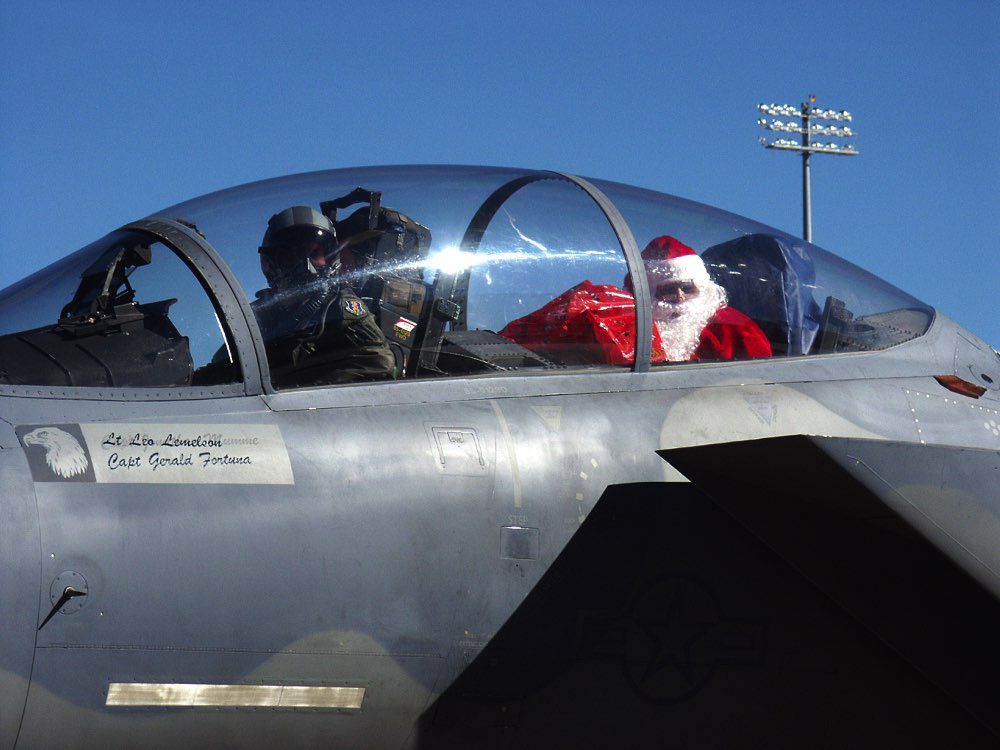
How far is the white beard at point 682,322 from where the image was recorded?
474cm

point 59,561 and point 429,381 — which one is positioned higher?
point 429,381

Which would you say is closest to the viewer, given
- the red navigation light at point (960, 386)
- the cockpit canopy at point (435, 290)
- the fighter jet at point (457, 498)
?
the fighter jet at point (457, 498)

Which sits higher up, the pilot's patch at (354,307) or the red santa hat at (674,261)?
the red santa hat at (674,261)

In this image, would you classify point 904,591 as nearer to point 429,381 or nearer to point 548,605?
point 548,605

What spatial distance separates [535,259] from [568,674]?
1.72m

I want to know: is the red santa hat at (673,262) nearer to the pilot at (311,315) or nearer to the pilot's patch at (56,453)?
the pilot at (311,315)

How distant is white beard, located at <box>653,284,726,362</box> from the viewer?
4738mm

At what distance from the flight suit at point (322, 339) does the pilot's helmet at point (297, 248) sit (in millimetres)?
87

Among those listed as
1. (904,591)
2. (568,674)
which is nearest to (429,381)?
(568,674)

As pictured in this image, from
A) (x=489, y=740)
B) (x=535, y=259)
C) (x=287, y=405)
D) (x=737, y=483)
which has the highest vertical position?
(x=535, y=259)

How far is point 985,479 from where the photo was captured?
4.22 metres

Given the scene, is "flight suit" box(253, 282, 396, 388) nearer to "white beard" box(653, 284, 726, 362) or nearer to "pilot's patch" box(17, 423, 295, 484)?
"pilot's patch" box(17, 423, 295, 484)

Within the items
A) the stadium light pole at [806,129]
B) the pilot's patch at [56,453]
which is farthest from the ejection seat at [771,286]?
the stadium light pole at [806,129]

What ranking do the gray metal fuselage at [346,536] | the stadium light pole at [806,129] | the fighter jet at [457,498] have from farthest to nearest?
1. the stadium light pole at [806,129]
2. the fighter jet at [457,498]
3. the gray metal fuselage at [346,536]
